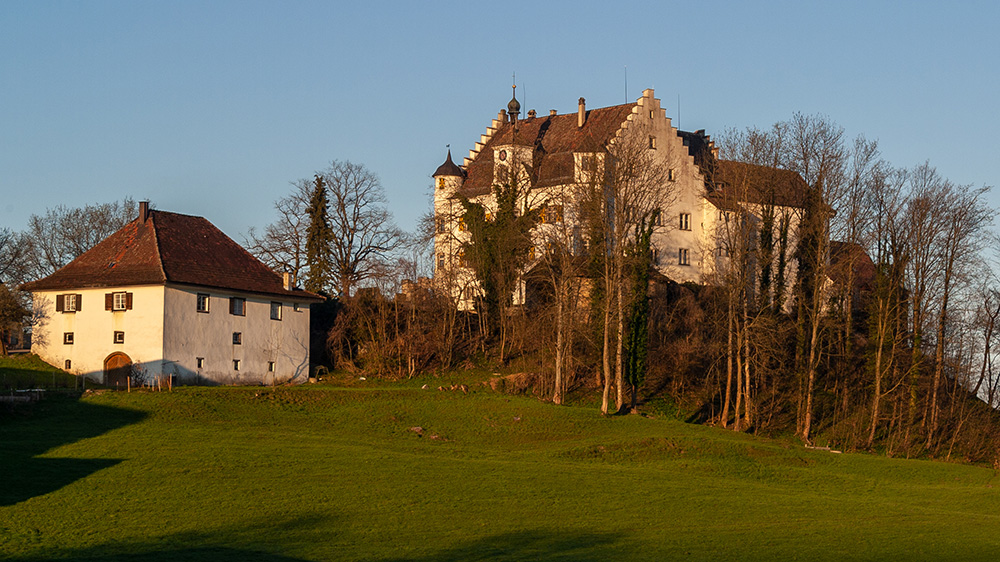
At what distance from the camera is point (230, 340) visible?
59.2 m

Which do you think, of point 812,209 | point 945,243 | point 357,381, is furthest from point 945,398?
point 357,381

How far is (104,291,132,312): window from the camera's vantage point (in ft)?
186

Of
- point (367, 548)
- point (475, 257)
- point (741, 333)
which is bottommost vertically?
point (367, 548)

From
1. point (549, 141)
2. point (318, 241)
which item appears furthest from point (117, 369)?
point (549, 141)

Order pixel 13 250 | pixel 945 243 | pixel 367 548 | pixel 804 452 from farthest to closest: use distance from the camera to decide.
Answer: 1. pixel 13 250
2. pixel 945 243
3. pixel 804 452
4. pixel 367 548

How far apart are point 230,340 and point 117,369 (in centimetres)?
614

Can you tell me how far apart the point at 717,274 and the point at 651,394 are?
25.3 feet

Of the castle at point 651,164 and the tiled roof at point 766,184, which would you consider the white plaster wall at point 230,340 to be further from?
the tiled roof at point 766,184

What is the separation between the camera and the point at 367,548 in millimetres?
25344

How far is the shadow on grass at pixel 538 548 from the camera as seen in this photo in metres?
24.6

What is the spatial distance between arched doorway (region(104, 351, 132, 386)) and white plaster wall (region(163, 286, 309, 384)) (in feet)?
6.76

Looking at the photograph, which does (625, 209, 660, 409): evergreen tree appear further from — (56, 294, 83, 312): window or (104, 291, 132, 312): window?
(56, 294, 83, 312): window

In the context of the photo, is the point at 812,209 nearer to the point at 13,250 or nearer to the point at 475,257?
the point at 475,257

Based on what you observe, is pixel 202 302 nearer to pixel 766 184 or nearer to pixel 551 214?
pixel 551 214
